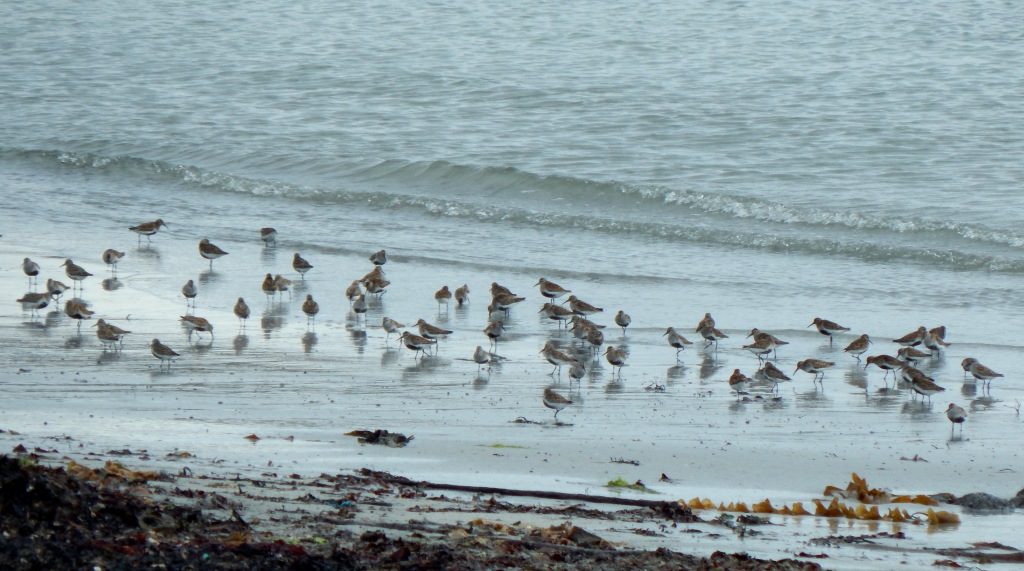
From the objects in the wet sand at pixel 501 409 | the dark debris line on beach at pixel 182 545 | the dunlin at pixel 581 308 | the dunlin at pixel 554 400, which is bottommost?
the wet sand at pixel 501 409

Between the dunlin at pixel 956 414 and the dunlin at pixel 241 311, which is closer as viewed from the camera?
the dunlin at pixel 956 414

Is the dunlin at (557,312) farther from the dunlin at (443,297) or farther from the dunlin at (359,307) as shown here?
the dunlin at (359,307)

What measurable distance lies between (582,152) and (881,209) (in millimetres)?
6438

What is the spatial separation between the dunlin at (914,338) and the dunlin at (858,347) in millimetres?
494

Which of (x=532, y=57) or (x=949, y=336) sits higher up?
(x=532, y=57)

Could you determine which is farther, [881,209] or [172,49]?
[172,49]

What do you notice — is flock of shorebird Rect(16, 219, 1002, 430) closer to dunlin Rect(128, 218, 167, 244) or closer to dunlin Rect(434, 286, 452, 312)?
dunlin Rect(434, 286, 452, 312)

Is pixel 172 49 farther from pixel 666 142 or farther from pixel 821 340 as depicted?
pixel 821 340

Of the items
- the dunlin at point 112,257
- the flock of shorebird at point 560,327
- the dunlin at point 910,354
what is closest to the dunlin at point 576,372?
the flock of shorebird at point 560,327

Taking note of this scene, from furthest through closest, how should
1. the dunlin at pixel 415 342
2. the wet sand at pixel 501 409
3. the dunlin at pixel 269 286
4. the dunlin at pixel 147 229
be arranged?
the dunlin at pixel 147 229, the dunlin at pixel 269 286, the dunlin at pixel 415 342, the wet sand at pixel 501 409

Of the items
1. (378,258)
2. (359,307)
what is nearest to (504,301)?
(359,307)

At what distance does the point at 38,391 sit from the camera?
10.8 metres

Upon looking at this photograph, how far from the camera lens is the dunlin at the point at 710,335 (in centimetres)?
1367

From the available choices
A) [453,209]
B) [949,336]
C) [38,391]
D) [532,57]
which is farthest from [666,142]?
[38,391]
